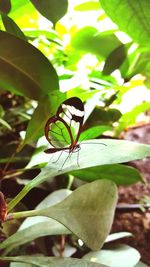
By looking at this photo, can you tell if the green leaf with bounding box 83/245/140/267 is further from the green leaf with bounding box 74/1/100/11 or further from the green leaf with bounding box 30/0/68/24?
the green leaf with bounding box 74/1/100/11

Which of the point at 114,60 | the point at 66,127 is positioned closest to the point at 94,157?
the point at 66,127

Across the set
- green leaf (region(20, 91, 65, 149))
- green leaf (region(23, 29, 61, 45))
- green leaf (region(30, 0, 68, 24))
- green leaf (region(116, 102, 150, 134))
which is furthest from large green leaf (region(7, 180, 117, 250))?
green leaf (region(116, 102, 150, 134))

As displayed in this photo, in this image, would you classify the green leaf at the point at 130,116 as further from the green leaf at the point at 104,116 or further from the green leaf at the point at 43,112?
the green leaf at the point at 43,112

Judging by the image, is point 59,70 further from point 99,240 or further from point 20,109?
point 99,240

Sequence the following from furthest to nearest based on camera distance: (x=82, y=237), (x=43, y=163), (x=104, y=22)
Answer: (x=104, y=22) < (x=43, y=163) < (x=82, y=237)

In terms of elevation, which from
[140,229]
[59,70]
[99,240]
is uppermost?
[59,70]

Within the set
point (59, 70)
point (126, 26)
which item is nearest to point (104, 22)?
point (59, 70)
